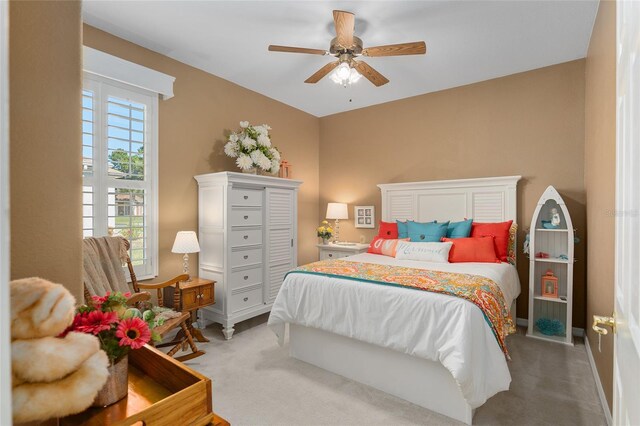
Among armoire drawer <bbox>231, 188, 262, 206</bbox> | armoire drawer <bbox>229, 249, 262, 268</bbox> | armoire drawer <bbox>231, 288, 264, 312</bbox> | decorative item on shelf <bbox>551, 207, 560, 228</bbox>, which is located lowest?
armoire drawer <bbox>231, 288, 264, 312</bbox>

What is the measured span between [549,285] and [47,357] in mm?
4038

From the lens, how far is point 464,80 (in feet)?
13.0

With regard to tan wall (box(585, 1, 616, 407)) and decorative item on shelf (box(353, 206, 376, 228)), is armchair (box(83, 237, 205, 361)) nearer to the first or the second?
decorative item on shelf (box(353, 206, 376, 228))

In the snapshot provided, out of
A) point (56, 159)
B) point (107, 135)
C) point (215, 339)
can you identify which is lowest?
point (215, 339)

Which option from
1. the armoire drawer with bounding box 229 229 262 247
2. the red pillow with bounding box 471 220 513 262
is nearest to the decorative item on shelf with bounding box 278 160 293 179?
the armoire drawer with bounding box 229 229 262 247

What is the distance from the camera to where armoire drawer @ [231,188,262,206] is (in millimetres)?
3443

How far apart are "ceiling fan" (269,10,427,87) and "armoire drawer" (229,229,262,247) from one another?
5.69 feet

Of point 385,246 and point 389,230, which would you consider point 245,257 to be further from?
point 389,230

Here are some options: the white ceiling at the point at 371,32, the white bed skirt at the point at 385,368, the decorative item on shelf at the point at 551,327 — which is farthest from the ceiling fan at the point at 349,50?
the decorative item on shelf at the point at 551,327

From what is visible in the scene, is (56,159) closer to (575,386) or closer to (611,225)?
(611,225)

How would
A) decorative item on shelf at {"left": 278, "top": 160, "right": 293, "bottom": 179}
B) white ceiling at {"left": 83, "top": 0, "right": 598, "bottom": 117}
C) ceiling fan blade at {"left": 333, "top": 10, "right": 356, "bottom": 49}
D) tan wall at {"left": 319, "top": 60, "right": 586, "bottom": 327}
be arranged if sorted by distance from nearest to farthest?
ceiling fan blade at {"left": 333, "top": 10, "right": 356, "bottom": 49} → white ceiling at {"left": 83, "top": 0, "right": 598, "bottom": 117} → tan wall at {"left": 319, "top": 60, "right": 586, "bottom": 327} → decorative item on shelf at {"left": 278, "top": 160, "right": 293, "bottom": 179}

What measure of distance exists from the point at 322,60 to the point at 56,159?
3141 mm

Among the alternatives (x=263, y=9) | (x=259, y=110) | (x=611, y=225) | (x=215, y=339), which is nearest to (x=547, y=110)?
(x=611, y=225)

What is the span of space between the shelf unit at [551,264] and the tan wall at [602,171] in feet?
0.78
